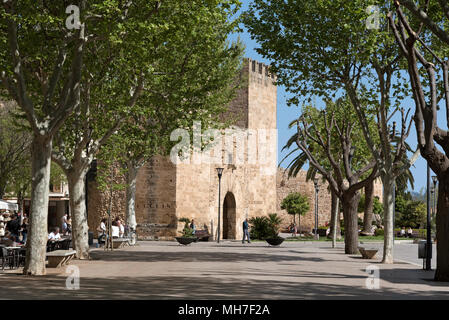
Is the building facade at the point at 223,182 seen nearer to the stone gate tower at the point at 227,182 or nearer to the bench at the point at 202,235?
the stone gate tower at the point at 227,182

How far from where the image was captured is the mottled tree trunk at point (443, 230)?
556 inches

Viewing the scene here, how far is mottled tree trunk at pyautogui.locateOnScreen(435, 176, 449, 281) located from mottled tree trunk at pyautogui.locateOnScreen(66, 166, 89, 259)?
9.94 meters

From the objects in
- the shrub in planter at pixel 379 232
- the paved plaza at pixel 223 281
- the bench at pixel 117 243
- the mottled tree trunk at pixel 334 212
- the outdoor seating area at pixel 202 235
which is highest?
the mottled tree trunk at pixel 334 212

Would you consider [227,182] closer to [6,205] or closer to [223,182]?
[223,182]

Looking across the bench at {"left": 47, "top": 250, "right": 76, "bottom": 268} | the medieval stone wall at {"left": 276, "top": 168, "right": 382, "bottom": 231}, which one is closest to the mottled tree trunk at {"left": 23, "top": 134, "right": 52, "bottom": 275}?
the bench at {"left": 47, "top": 250, "right": 76, "bottom": 268}

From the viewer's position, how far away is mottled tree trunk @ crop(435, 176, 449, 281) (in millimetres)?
14125

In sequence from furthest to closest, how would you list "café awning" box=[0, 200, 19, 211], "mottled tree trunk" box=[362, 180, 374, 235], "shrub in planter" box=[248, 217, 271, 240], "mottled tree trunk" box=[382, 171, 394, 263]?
"mottled tree trunk" box=[362, 180, 374, 235] → "shrub in planter" box=[248, 217, 271, 240] → "café awning" box=[0, 200, 19, 211] → "mottled tree trunk" box=[382, 171, 394, 263]

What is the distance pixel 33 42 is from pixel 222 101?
1411 cm

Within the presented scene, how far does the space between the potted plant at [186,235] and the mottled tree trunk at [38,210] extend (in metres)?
16.3

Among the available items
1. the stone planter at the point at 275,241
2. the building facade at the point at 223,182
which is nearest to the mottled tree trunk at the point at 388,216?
the stone planter at the point at 275,241

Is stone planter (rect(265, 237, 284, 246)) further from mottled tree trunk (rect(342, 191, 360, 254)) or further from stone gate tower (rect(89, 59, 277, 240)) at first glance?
mottled tree trunk (rect(342, 191, 360, 254))

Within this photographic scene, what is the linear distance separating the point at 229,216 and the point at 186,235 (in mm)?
8833

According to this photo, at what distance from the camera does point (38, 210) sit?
1441 centimetres
